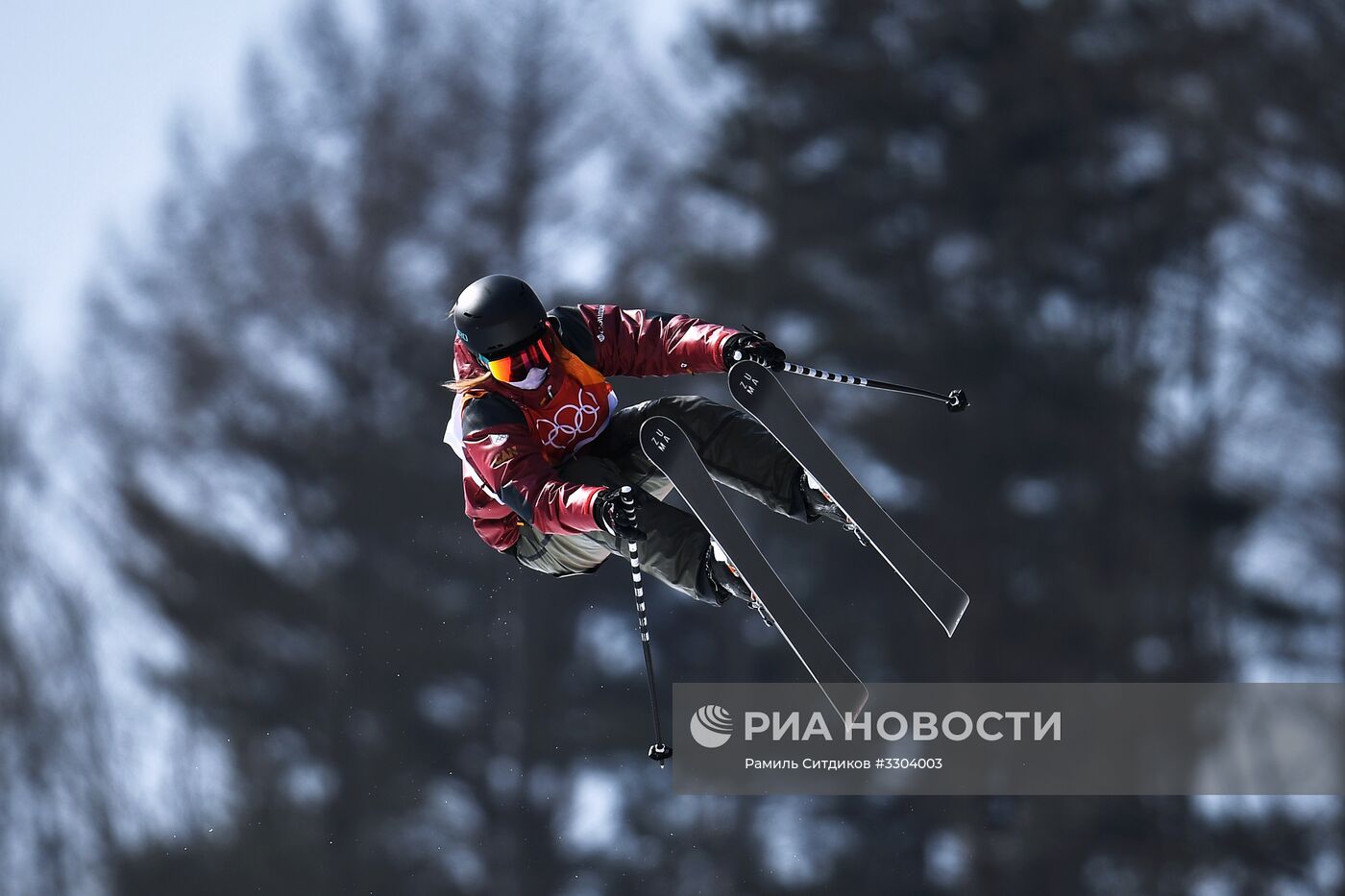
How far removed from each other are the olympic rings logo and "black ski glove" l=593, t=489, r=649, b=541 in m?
0.56

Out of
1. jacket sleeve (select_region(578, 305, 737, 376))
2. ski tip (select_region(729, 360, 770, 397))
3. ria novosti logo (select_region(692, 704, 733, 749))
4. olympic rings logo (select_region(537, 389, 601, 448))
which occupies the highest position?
ria novosti logo (select_region(692, 704, 733, 749))

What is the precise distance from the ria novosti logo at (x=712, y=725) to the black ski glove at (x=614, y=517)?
29.2 feet

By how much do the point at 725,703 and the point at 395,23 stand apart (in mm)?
7837

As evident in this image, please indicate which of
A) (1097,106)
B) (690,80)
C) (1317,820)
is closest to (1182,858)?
(1317,820)

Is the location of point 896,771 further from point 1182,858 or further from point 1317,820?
point 1317,820

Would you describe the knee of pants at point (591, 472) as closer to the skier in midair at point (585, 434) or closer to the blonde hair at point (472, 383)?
the skier in midair at point (585, 434)

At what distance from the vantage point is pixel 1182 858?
14.8 metres

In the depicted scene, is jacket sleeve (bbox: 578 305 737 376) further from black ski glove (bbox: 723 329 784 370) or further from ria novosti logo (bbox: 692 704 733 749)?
ria novosti logo (bbox: 692 704 733 749)

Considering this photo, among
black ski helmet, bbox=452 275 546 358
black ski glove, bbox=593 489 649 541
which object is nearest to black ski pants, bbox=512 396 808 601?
black ski glove, bbox=593 489 649 541

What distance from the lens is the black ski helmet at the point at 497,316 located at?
4.85 meters

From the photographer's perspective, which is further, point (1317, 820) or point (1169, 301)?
point (1169, 301)

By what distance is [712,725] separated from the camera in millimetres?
14508

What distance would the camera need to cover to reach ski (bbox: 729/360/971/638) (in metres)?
4.93

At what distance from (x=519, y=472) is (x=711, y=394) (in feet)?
37.1
